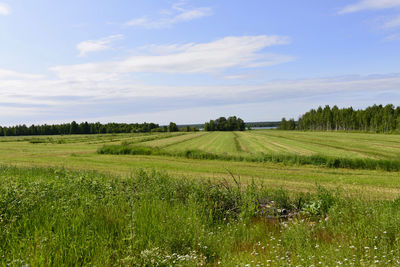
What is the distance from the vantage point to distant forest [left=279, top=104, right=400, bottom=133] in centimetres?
11053

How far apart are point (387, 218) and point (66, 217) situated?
7.11 m

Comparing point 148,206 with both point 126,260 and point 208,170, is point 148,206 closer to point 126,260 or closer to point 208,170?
point 126,260

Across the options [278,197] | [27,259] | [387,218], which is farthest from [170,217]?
[387,218]

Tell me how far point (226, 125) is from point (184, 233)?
17001 centimetres

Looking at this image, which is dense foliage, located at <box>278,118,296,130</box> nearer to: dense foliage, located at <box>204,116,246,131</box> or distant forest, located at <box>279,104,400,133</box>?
distant forest, located at <box>279,104,400,133</box>

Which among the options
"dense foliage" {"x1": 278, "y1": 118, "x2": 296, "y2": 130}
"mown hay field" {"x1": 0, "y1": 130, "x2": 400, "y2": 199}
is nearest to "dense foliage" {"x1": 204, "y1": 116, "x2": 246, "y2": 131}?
"dense foliage" {"x1": 278, "y1": 118, "x2": 296, "y2": 130}

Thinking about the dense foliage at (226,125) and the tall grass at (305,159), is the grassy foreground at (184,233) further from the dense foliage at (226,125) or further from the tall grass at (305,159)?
the dense foliage at (226,125)

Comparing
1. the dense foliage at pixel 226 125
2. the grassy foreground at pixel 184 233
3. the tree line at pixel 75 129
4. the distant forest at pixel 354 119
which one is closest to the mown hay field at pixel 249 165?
the grassy foreground at pixel 184 233

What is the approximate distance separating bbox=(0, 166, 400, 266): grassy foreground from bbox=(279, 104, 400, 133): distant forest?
116 m

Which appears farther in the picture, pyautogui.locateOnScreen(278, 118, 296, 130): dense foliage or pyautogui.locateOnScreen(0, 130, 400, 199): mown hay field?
pyautogui.locateOnScreen(278, 118, 296, 130): dense foliage

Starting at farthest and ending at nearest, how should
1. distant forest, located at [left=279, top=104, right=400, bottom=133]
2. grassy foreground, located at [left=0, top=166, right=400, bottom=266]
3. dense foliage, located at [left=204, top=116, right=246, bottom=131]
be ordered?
1. dense foliage, located at [left=204, top=116, right=246, bottom=131]
2. distant forest, located at [left=279, top=104, right=400, bottom=133]
3. grassy foreground, located at [left=0, top=166, right=400, bottom=266]

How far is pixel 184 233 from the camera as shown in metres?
5.70

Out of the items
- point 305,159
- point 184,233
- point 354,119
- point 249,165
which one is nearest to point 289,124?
point 354,119

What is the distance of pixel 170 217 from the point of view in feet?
20.9
